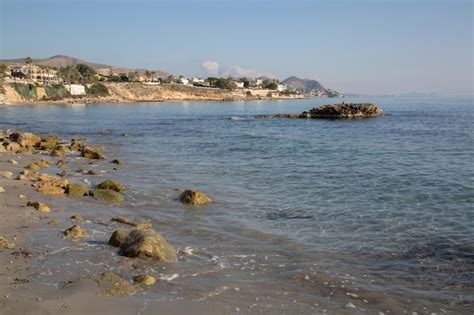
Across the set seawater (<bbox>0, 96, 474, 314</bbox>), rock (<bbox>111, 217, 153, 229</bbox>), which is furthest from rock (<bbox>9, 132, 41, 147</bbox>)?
rock (<bbox>111, 217, 153, 229</bbox>)

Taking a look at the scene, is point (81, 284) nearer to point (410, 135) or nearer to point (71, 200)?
point (71, 200)

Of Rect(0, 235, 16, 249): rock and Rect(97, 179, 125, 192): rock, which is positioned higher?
Rect(97, 179, 125, 192): rock

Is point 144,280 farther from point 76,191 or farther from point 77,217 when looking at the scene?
point 76,191

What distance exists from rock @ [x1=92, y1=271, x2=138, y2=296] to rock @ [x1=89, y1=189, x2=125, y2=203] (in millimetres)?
8643

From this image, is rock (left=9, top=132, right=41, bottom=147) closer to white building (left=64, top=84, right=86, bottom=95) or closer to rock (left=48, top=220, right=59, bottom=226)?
rock (left=48, top=220, right=59, bottom=226)

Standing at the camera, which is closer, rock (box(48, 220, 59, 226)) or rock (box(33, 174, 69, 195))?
rock (box(48, 220, 59, 226))

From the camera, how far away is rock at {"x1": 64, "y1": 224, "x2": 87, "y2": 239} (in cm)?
1306

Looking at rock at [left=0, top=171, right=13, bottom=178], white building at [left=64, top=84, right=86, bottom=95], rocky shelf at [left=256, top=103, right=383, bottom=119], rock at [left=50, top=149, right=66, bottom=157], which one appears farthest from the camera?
white building at [left=64, top=84, right=86, bottom=95]

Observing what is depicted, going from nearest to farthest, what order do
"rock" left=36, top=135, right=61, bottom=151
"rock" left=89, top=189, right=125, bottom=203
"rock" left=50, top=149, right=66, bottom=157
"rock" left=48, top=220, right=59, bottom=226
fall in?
"rock" left=48, top=220, right=59, bottom=226
"rock" left=89, top=189, right=125, bottom=203
"rock" left=50, top=149, right=66, bottom=157
"rock" left=36, top=135, right=61, bottom=151

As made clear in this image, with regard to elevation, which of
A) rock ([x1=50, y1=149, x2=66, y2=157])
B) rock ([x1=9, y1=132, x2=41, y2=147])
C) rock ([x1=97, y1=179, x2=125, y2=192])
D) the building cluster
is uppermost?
the building cluster

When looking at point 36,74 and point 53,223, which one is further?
point 36,74

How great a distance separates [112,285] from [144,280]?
2.37 ft

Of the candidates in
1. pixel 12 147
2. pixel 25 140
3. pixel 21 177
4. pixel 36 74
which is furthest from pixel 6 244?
pixel 36 74

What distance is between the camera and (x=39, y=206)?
51.1 ft
